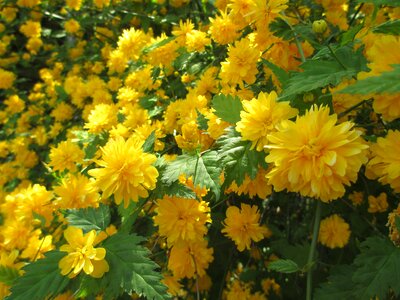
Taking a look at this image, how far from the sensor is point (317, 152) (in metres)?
0.91

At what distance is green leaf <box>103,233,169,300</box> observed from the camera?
3.36ft

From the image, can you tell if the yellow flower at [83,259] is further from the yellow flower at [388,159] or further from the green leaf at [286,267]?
the yellow flower at [388,159]

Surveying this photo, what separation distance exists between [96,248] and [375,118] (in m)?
1.06

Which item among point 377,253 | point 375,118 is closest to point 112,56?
point 375,118

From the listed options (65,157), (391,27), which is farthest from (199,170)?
(65,157)

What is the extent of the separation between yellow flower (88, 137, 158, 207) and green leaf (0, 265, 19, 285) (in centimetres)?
56

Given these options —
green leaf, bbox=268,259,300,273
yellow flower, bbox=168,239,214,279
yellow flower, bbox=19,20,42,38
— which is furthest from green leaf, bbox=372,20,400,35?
yellow flower, bbox=19,20,42,38

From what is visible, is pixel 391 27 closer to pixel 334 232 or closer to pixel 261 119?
pixel 261 119

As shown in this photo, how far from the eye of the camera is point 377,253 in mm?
1017

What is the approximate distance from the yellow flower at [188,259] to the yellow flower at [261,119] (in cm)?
49

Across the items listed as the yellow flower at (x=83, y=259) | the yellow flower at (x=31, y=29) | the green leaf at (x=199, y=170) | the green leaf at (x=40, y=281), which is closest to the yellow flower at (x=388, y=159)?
the green leaf at (x=199, y=170)

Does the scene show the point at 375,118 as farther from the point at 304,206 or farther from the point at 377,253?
the point at 304,206

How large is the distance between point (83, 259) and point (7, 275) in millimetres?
477

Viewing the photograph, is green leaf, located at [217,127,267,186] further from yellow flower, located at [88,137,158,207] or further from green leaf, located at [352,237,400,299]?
green leaf, located at [352,237,400,299]
